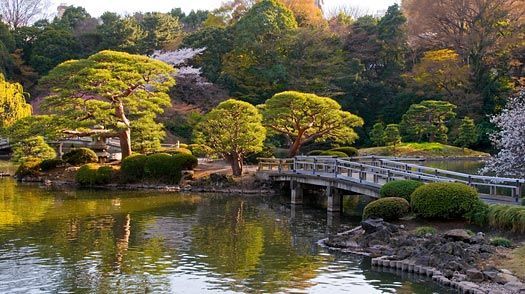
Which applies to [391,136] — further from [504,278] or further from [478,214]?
[504,278]

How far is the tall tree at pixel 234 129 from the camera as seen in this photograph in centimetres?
3409

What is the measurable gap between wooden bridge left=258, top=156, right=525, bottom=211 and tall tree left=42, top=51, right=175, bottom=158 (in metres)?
8.48

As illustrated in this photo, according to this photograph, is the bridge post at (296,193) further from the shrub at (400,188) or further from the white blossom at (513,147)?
the white blossom at (513,147)

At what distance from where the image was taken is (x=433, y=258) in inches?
616

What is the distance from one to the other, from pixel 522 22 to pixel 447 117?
10.6m

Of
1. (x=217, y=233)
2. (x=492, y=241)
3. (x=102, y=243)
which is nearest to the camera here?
(x=492, y=241)

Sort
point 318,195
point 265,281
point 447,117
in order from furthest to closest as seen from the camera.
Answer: point 447,117 → point 318,195 → point 265,281

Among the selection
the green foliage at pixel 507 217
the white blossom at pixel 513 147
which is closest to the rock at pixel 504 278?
the green foliage at pixel 507 217

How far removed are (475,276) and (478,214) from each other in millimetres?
5401

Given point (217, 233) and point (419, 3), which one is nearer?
point (217, 233)

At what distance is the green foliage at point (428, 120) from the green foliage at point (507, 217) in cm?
3180

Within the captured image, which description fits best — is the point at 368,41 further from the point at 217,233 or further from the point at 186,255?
the point at 186,255

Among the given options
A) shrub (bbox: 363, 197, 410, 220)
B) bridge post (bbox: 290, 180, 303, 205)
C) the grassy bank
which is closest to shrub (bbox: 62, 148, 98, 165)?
bridge post (bbox: 290, 180, 303, 205)

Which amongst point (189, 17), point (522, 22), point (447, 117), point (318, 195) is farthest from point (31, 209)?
point (189, 17)
